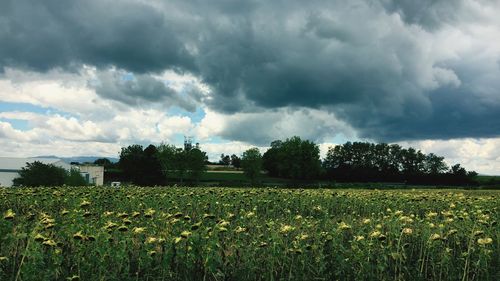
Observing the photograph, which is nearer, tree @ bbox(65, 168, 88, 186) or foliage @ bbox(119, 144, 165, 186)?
tree @ bbox(65, 168, 88, 186)

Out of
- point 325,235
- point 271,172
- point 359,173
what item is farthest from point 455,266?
point 271,172

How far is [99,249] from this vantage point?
7.40 metres

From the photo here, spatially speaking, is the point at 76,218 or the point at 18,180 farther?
the point at 18,180

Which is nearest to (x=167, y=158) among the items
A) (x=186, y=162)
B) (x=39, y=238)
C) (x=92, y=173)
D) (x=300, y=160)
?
(x=186, y=162)

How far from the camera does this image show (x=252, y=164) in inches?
3885

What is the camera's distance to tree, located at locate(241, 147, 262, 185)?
98.8 m

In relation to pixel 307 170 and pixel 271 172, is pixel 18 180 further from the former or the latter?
pixel 271 172

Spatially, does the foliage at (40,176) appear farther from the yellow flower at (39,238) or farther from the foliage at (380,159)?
the foliage at (380,159)

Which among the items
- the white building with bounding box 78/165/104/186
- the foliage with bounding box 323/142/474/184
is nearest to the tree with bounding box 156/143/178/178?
the white building with bounding box 78/165/104/186

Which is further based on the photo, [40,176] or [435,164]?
[435,164]

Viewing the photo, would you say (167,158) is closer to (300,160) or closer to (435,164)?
(300,160)

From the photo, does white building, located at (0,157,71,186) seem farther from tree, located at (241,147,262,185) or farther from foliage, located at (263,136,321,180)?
foliage, located at (263,136,321,180)

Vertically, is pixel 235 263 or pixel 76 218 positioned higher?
pixel 76 218

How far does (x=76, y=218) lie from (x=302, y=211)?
10.4 meters
